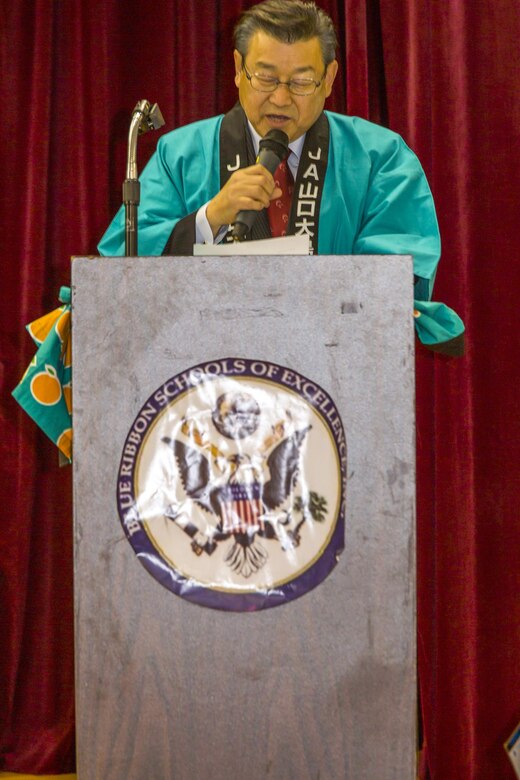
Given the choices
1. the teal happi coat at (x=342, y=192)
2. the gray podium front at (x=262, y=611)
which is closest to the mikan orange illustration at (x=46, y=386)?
the gray podium front at (x=262, y=611)

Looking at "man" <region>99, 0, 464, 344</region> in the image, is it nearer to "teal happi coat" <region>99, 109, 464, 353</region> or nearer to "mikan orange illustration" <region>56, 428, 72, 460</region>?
"teal happi coat" <region>99, 109, 464, 353</region>

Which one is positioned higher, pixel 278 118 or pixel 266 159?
pixel 278 118

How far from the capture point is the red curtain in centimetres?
186

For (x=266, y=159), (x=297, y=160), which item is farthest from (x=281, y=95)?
(x=266, y=159)

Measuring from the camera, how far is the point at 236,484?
3.11ft

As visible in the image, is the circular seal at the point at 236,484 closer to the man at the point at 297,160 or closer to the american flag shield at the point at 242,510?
the american flag shield at the point at 242,510

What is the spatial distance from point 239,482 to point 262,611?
0.14 m

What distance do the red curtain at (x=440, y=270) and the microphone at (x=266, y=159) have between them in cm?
67

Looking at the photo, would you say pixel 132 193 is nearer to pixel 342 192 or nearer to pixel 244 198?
pixel 244 198

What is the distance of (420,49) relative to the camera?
187cm

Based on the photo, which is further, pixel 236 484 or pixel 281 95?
pixel 281 95

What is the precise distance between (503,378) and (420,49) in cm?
73

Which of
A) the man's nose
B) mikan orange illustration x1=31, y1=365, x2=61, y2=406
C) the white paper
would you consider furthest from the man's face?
mikan orange illustration x1=31, y1=365, x2=61, y2=406

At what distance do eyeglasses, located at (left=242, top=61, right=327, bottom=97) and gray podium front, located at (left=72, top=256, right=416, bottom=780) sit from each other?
1.83 feet
